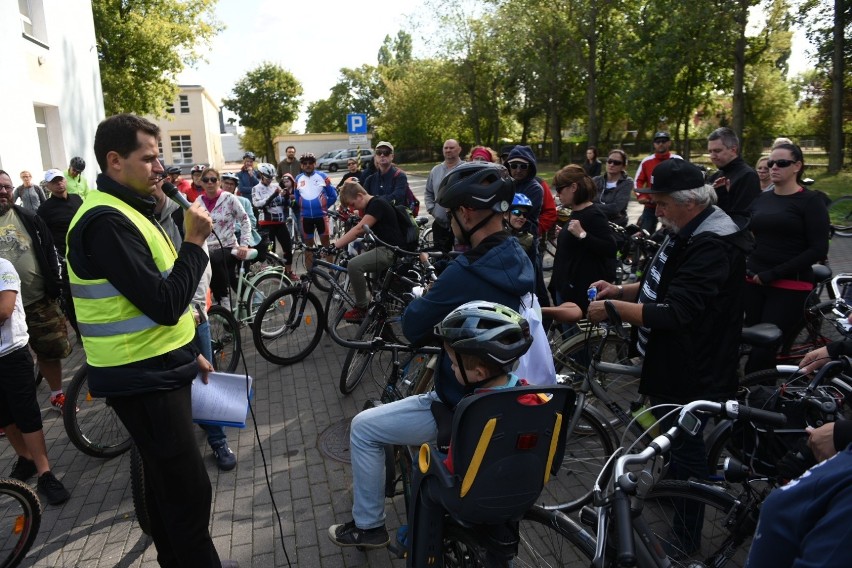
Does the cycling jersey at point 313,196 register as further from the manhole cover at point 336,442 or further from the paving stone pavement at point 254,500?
the manhole cover at point 336,442

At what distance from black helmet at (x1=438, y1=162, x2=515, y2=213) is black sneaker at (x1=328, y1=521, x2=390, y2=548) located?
1.60 metres

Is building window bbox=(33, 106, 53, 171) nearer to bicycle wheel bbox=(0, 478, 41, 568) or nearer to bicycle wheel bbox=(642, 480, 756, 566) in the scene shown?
bicycle wheel bbox=(0, 478, 41, 568)

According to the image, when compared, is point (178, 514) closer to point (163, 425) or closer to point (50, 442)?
point (163, 425)

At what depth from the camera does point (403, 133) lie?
53906 millimetres

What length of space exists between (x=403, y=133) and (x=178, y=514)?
5311 centimetres

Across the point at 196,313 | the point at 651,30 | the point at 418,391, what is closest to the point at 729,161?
the point at 418,391

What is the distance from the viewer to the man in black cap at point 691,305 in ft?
9.55

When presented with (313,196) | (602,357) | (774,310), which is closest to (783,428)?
(602,357)

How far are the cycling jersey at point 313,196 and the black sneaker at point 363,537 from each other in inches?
312

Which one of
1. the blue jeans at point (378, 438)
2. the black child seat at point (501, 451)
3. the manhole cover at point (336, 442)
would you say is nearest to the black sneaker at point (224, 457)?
the manhole cover at point (336, 442)

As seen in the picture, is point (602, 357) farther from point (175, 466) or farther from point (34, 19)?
point (34, 19)

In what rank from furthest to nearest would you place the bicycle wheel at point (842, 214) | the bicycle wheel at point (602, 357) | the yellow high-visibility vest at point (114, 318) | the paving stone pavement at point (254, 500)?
1. the bicycle wheel at point (842, 214)
2. the bicycle wheel at point (602, 357)
3. the paving stone pavement at point (254, 500)
4. the yellow high-visibility vest at point (114, 318)

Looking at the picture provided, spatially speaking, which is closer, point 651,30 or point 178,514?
point 178,514

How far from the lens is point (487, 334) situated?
2.11 metres
